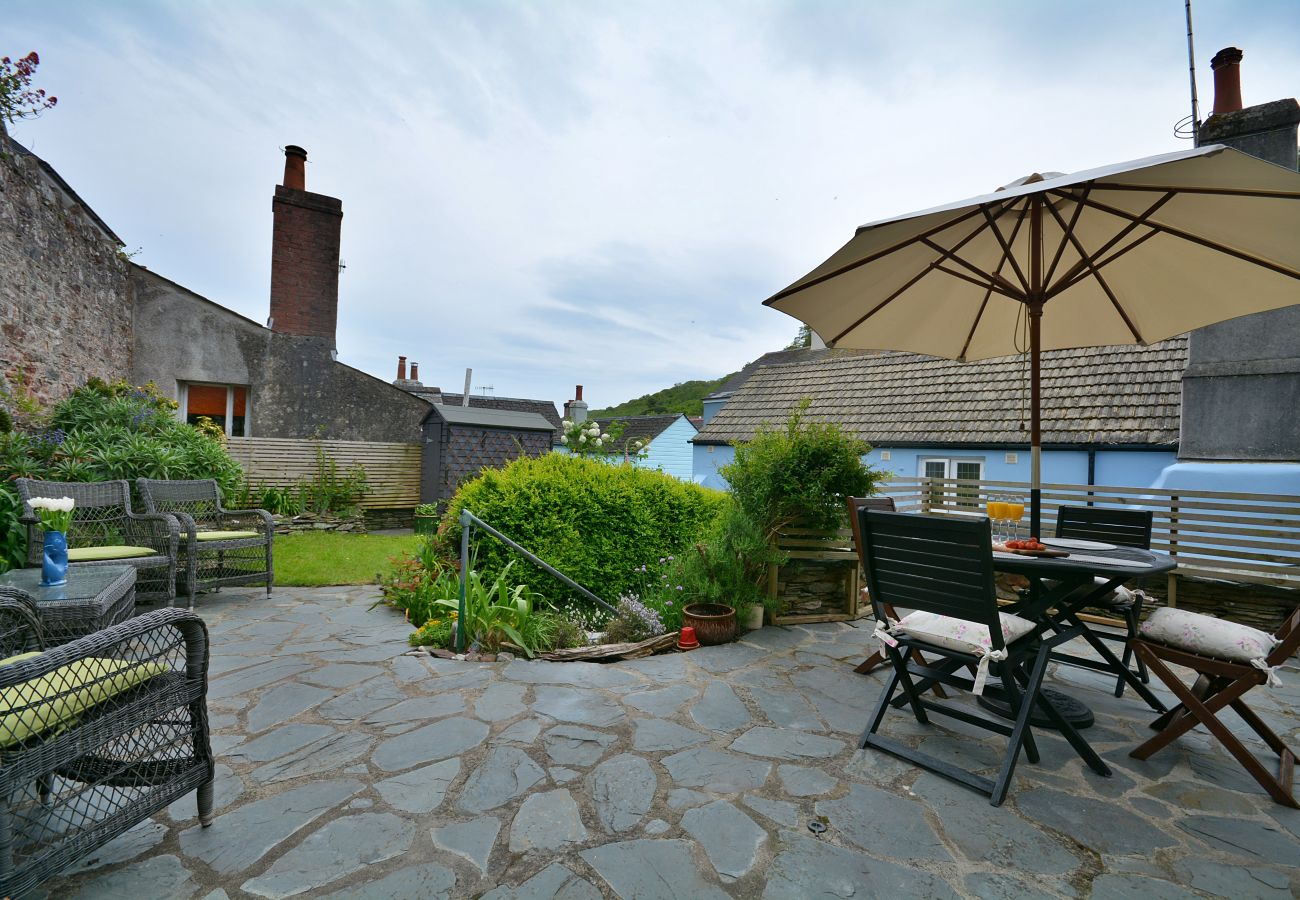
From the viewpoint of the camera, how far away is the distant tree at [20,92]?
634 cm

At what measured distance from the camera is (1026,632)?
9.09ft

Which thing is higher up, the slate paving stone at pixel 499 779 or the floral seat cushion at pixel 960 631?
the floral seat cushion at pixel 960 631

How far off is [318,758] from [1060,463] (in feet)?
37.2

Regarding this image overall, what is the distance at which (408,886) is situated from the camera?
5.90 feet

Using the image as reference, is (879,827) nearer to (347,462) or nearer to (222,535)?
(222,535)

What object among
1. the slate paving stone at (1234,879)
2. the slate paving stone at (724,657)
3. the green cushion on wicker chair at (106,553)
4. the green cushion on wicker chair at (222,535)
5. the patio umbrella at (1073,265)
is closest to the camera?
the slate paving stone at (1234,879)

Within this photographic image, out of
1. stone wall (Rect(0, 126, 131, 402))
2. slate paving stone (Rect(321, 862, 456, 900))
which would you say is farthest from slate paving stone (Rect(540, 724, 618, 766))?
stone wall (Rect(0, 126, 131, 402))

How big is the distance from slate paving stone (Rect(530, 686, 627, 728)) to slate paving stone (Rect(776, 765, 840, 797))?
34.9 inches

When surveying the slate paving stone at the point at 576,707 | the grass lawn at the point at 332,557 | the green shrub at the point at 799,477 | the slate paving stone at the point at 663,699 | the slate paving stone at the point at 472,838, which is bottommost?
the grass lawn at the point at 332,557

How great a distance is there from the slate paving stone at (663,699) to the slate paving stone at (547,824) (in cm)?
90

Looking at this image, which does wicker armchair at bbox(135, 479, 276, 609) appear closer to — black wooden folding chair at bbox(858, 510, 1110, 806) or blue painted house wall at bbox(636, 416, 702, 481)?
black wooden folding chair at bbox(858, 510, 1110, 806)

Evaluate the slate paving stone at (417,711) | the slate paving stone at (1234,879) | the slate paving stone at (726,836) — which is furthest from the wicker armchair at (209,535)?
the slate paving stone at (1234,879)

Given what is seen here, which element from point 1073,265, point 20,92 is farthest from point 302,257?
point 1073,265

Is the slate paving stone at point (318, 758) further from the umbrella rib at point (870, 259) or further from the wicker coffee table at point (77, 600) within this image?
the umbrella rib at point (870, 259)
